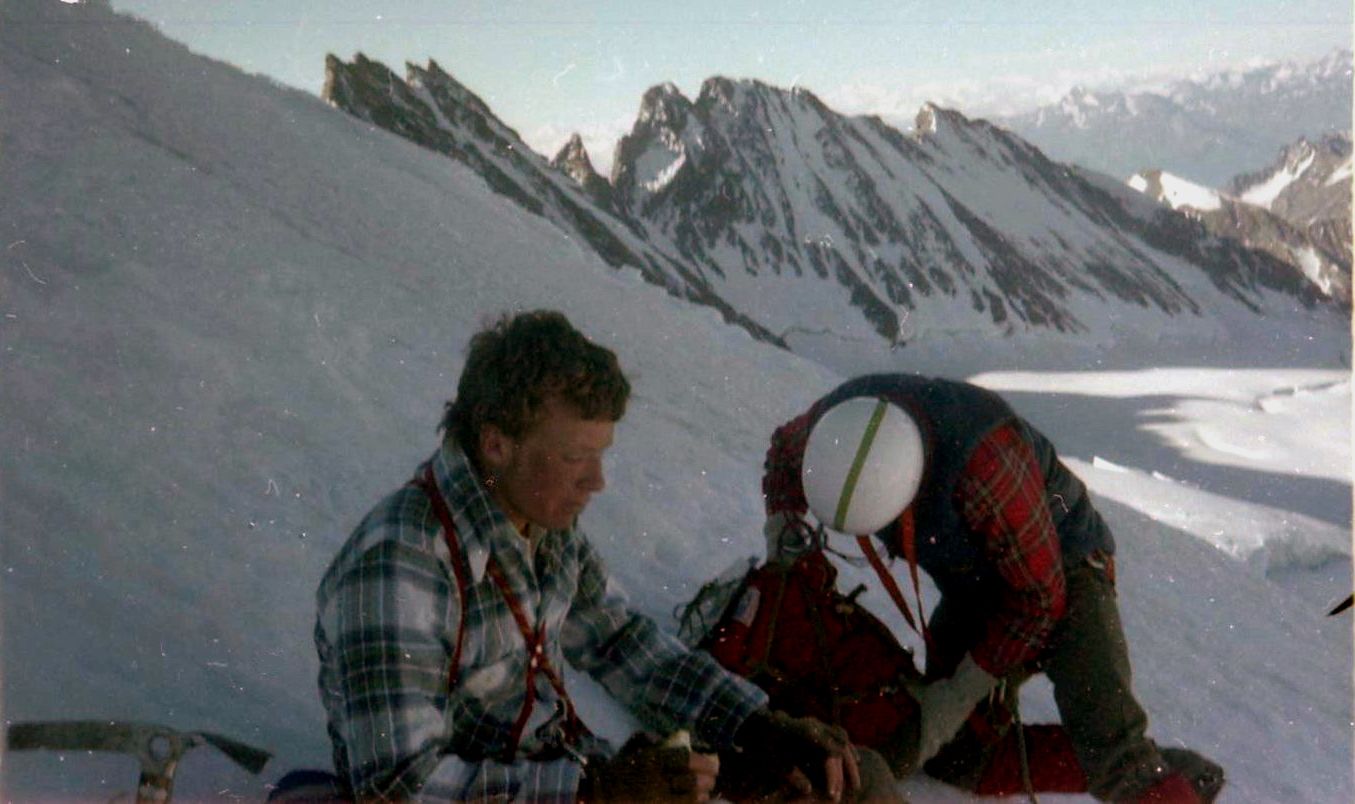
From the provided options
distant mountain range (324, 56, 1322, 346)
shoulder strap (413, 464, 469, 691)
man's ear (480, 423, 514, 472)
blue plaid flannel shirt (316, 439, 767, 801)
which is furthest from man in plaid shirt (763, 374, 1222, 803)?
distant mountain range (324, 56, 1322, 346)

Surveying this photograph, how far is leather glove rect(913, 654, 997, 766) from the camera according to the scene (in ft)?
10.5

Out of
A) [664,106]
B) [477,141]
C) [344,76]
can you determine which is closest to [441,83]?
[477,141]

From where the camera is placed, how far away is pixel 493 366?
198 cm

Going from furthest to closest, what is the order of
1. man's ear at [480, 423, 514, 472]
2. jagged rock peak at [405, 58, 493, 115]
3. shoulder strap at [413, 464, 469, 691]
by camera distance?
jagged rock peak at [405, 58, 493, 115], man's ear at [480, 423, 514, 472], shoulder strap at [413, 464, 469, 691]

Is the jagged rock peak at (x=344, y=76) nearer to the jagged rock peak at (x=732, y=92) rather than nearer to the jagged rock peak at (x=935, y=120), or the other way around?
the jagged rock peak at (x=732, y=92)

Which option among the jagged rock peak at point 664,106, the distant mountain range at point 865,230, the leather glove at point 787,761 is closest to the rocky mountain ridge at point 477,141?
the distant mountain range at point 865,230

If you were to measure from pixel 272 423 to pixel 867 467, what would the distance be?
9.64 ft

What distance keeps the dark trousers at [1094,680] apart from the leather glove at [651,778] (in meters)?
1.55

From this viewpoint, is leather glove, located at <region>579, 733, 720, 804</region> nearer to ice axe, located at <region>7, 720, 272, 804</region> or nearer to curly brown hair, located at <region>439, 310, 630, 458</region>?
curly brown hair, located at <region>439, 310, 630, 458</region>

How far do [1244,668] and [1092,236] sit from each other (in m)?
99.0

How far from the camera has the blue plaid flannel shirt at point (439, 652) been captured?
5.75 ft

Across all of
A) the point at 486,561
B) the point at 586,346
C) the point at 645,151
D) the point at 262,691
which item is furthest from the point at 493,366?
the point at 645,151

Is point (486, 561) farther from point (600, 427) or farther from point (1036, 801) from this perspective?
point (1036, 801)

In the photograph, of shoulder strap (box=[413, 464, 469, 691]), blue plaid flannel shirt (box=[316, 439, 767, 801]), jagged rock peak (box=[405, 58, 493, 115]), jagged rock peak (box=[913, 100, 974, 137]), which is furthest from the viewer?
jagged rock peak (box=[913, 100, 974, 137])
